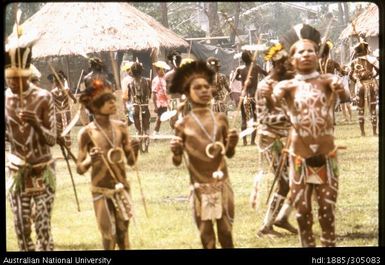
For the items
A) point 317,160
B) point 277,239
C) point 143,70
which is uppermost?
point 143,70

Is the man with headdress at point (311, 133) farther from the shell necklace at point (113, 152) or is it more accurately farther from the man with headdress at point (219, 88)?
the shell necklace at point (113, 152)

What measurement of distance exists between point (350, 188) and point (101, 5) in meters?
2.65

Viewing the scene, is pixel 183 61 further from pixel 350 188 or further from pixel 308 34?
pixel 350 188

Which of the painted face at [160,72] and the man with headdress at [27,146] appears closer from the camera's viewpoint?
the man with headdress at [27,146]

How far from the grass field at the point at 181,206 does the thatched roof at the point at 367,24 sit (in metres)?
0.83

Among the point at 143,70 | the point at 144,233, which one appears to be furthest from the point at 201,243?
the point at 143,70

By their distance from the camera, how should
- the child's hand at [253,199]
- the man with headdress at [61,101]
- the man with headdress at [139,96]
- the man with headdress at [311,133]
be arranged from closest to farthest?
the man with headdress at [311,133]
the man with headdress at [61,101]
the child's hand at [253,199]
the man with headdress at [139,96]

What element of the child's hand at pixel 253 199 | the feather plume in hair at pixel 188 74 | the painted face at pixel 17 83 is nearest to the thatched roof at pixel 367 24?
the feather plume in hair at pixel 188 74

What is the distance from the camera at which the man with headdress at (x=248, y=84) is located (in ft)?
30.4

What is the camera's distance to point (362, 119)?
32.8ft

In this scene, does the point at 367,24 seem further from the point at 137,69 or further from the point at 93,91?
the point at 93,91

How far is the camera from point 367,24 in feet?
30.9

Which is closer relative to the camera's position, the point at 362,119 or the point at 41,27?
the point at 41,27

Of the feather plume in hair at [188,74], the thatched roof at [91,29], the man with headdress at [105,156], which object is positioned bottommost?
the man with headdress at [105,156]
